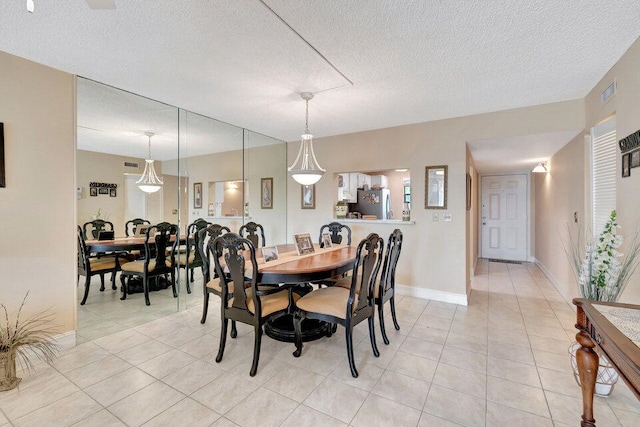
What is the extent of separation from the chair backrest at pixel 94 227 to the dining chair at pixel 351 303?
2241mm

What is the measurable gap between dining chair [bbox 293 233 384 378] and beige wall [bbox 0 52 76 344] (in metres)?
2.13

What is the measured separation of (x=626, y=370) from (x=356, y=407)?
1327 mm

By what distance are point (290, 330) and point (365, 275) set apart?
3.16 feet

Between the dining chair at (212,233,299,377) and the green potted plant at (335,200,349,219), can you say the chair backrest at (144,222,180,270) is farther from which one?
the green potted plant at (335,200,349,219)

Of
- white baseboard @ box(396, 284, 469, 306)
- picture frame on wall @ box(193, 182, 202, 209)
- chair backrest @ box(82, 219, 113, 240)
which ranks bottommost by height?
white baseboard @ box(396, 284, 469, 306)

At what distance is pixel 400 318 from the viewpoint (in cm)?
326

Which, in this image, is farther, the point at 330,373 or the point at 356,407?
the point at 330,373

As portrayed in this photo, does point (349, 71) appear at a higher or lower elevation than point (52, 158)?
higher

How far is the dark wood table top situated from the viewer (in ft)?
7.16

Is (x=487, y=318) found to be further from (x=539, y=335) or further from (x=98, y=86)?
(x=98, y=86)

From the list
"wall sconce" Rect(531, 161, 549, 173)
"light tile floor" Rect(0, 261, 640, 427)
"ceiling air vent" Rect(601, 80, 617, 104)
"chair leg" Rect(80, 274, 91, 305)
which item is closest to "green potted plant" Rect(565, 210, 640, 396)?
"light tile floor" Rect(0, 261, 640, 427)

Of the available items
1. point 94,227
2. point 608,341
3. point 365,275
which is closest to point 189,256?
point 94,227

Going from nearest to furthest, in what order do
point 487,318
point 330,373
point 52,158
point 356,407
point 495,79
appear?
1. point 356,407
2. point 330,373
3. point 52,158
4. point 495,79
5. point 487,318

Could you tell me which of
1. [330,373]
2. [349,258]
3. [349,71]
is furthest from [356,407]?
[349,71]
